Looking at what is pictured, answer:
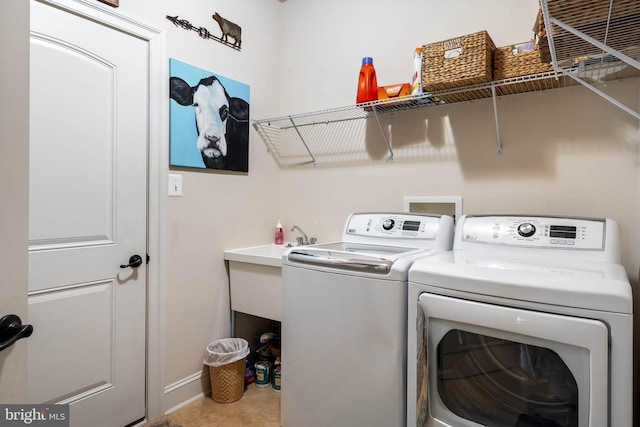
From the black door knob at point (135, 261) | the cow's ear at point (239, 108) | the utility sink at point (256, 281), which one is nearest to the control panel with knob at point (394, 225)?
the utility sink at point (256, 281)

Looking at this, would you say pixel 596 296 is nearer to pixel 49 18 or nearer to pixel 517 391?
pixel 517 391

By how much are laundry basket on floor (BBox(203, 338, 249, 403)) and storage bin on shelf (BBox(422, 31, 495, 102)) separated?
181cm

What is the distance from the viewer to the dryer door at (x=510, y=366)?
963 mm

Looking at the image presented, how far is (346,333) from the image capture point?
143cm

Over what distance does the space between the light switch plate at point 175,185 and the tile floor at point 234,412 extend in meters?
1.21

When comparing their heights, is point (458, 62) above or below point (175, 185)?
above

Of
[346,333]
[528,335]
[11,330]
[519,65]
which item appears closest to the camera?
[11,330]

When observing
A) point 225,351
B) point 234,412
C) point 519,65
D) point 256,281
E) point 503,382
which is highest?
point 519,65

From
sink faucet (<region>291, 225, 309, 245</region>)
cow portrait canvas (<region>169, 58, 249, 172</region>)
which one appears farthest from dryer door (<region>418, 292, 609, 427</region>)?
cow portrait canvas (<region>169, 58, 249, 172</region>)

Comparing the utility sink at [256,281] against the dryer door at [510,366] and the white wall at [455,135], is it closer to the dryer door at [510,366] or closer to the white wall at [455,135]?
the white wall at [455,135]

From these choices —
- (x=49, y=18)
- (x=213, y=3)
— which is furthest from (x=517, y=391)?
(x=213, y=3)

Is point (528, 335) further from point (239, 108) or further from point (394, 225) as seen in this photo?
point (239, 108)

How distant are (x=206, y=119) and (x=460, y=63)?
1.41 meters

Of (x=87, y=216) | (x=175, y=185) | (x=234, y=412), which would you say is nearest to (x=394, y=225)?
(x=175, y=185)
